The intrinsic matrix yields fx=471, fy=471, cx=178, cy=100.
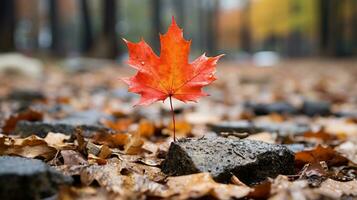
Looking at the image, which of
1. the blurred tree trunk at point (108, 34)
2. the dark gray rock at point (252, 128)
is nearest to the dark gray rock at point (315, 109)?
the dark gray rock at point (252, 128)

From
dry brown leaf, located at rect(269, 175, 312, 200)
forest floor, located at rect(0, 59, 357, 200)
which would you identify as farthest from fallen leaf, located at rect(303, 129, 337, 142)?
dry brown leaf, located at rect(269, 175, 312, 200)

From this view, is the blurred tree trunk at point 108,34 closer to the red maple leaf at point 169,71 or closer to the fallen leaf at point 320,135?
the fallen leaf at point 320,135

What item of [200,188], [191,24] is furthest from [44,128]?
[191,24]

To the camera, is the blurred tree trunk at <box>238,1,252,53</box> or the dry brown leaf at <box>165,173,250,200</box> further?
the blurred tree trunk at <box>238,1,252,53</box>

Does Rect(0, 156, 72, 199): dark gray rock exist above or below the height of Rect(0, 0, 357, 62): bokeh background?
below

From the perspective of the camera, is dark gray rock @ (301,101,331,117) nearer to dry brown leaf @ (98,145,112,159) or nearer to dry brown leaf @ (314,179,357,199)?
dry brown leaf @ (314,179,357,199)
